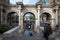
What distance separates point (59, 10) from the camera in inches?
1476

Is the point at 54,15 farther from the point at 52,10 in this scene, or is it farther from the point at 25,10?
the point at 25,10

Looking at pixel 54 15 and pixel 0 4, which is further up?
pixel 0 4

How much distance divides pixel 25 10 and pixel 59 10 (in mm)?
8526

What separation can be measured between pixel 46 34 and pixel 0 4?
25.6 metres

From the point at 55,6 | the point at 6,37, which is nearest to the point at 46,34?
the point at 6,37

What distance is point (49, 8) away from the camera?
39.5 metres

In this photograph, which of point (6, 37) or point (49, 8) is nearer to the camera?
point (6, 37)

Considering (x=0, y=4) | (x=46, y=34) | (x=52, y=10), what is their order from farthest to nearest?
1. (x=52, y=10)
2. (x=0, y=4)
3. (x=46, y=34)

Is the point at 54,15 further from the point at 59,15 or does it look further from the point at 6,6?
the point at 6,6

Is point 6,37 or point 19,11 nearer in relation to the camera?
point 6,37

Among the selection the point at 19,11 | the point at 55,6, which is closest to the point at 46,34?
the point at 55,6

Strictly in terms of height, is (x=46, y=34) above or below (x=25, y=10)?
below

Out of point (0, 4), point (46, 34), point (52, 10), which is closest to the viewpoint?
point (46, 34)

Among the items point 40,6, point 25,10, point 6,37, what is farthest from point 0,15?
point 6,37
